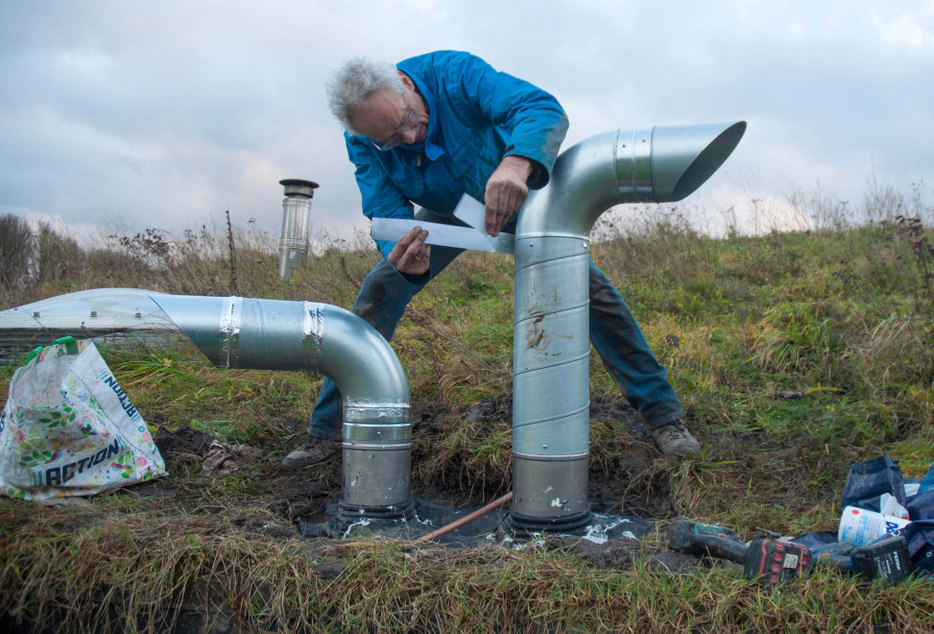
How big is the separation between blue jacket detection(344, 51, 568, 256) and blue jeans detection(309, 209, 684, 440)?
208mm

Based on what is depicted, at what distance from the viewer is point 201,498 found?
249cm

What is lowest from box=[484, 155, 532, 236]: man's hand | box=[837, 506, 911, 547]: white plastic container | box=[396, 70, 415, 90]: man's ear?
box=[837, 506, 911, 547]: white plastic container

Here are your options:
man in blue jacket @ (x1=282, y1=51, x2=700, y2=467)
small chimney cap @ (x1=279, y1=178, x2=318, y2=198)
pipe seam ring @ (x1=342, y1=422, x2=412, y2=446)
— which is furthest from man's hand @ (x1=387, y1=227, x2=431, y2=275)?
small chimney cap @ (x1=279, y1=178, x2=318, y2=198)

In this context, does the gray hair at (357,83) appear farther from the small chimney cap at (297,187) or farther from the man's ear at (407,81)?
the small chimney cap at (297,187)

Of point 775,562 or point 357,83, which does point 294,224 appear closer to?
point 357,83

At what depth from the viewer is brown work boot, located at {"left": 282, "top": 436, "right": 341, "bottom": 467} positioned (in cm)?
288

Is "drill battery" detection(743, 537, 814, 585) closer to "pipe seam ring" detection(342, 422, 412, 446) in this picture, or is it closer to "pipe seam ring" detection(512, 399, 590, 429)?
"pipe seam ring" detection(512, 399, 590, 429)

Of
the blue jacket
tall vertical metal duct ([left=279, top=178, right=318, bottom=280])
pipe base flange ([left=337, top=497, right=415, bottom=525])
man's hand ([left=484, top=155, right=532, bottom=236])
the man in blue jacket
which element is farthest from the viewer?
tall vertical metal duct ([left=279, top=178, right=318, bottom=280])

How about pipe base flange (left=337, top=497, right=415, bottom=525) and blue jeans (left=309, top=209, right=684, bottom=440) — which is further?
blue jeans (left=309, top=209, right=684, bottom=440)

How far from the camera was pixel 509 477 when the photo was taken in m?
A: 2.75

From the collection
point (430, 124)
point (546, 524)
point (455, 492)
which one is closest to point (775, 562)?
point (546, 524)

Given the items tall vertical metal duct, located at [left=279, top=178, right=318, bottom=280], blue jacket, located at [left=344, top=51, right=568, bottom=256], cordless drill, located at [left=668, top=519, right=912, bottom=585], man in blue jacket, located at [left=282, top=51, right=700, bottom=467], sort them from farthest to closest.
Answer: tall vertical metal duct, located at [left=279, top=178, right=318, bottom=280], blue jacket, located at [left=344, top=51, right=568, bottom=256], man in blue jacket, located at [left=282, top=51, right=700, bottom=467], cordless drill, located at [left=668, top=519, right=912, bottom=585]

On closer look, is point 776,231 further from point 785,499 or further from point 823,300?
point 785,499

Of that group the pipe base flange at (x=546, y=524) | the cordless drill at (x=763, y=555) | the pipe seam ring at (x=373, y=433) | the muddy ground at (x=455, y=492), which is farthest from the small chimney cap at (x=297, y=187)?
the cordless drill at (x=763, y=555)
